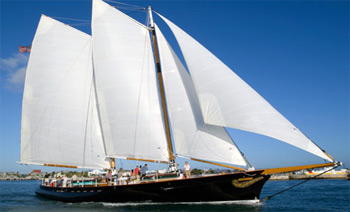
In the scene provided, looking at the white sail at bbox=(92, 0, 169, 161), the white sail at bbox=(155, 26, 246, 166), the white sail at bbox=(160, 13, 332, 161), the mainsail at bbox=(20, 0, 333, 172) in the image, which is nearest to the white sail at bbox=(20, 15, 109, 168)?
the mainsail at bbox=(20, 0, 333, 172)

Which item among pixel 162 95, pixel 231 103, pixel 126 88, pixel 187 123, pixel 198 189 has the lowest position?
pixel 198 189

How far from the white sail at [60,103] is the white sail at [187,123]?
31.2 feet

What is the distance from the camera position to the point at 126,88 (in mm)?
24812

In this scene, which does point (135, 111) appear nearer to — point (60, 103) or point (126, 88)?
point (126, 88)

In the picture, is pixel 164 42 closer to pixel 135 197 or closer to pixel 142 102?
pixel 142 102

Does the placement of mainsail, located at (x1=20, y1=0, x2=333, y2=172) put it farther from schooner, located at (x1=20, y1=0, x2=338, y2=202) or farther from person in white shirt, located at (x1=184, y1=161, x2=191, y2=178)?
person in white shirt, located at (x1=184, y1=161, x2=191, y2=178)

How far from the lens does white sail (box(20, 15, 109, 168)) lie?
92.8 ft

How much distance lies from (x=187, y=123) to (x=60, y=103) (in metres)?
14.5

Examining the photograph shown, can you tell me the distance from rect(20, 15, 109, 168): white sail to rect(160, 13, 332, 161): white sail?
1273 cm

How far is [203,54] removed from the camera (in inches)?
836

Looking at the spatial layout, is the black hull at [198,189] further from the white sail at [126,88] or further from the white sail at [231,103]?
the white sail at [126,88]

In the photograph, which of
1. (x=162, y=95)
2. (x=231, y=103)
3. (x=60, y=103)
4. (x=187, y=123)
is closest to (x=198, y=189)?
(x=187, y=123)

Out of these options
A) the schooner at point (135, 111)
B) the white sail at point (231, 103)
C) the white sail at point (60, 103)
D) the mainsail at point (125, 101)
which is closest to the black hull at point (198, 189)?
the schooner at point (135, 111)

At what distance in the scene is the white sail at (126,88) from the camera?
2397 centimetres
